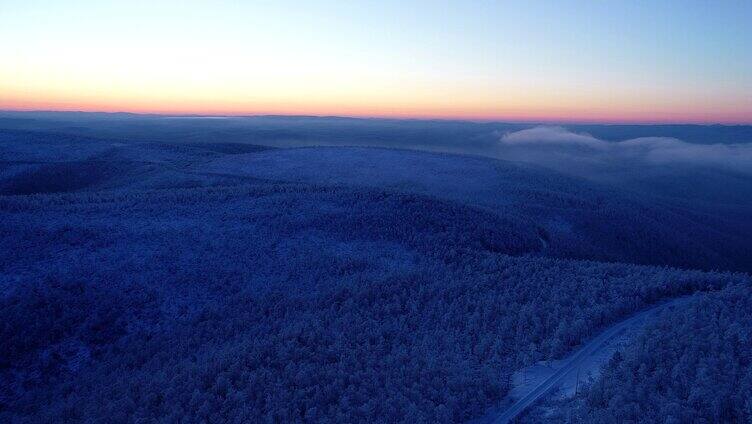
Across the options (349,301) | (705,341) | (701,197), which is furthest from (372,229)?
(701,197)

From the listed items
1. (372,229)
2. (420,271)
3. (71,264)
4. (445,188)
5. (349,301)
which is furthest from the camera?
(445,188)

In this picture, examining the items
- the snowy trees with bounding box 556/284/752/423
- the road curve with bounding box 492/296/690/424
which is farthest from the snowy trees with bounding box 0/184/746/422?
the snowy trees with bounding box 556/284/752/423

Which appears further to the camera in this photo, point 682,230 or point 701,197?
point 701,197

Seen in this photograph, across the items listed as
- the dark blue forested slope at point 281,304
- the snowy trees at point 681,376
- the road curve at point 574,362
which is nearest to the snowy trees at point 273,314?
the dark blue forested slope at point 281,304

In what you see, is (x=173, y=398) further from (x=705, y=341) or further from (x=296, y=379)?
(x=705, y=341)

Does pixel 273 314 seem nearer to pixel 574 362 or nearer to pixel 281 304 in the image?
pixel 281 304

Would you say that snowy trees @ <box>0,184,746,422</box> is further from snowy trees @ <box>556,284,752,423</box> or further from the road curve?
snowy trees @ <box>556,284,752,423</box>

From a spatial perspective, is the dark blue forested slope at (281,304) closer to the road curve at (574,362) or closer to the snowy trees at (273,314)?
the snowy trees at (273,314)
